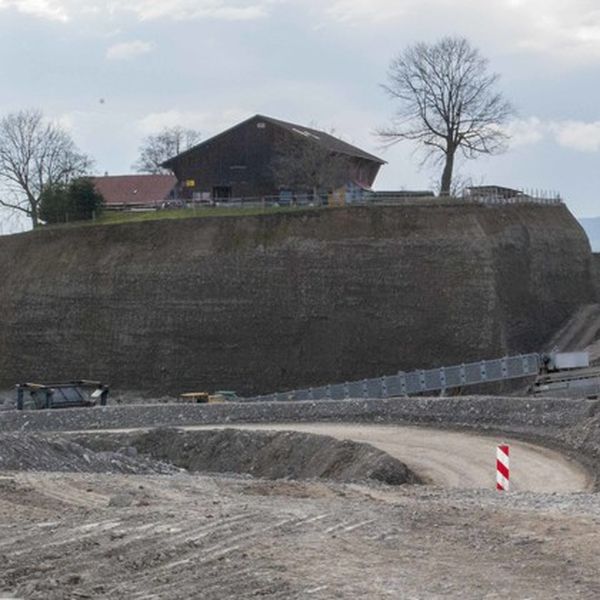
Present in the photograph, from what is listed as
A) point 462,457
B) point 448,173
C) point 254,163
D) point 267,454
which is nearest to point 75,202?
point 254,163

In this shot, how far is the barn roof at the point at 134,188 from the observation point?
7894 centimetres

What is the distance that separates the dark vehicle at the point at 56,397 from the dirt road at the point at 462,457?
11.0 metres

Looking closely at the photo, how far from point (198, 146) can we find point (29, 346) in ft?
54.7

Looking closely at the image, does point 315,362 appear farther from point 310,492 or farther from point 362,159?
point 310,492

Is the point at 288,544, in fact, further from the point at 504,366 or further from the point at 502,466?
the point at 504,366

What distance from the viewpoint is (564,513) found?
1409 cm

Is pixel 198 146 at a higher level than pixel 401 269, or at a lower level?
higher

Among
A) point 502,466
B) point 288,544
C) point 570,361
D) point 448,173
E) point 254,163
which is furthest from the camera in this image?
point 448,173

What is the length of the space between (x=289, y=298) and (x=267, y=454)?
88.5 feet

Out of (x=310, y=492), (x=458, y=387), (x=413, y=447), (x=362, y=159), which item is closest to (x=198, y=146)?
(x=362, y=159)

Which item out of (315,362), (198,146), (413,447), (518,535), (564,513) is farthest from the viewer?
(198,146)

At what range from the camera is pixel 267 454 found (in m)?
30.9

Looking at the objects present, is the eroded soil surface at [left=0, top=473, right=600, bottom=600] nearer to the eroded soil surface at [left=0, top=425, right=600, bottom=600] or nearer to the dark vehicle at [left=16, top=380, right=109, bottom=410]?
the eroded soil surface at [left=0, top=425, right=600, bottom=600]

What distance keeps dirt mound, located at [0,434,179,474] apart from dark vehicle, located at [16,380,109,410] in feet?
59.5
